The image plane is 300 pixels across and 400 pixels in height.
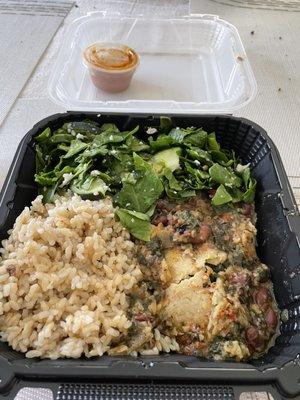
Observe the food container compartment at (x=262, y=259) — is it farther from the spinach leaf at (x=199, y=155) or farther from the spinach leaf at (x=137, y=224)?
the spinach leaf at (x=137, y=224)

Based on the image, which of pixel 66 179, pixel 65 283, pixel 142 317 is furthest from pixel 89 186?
pixel 142 317

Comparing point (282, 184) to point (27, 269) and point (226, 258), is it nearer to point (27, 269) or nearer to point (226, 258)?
point (226, 258)

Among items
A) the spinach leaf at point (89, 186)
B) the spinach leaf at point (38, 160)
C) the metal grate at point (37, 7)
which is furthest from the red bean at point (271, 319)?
the metal grate at point (37, 7)

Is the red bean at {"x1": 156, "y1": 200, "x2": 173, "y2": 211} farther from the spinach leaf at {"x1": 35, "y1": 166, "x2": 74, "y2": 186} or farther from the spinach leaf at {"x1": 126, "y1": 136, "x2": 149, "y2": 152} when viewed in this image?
the spinach leaf at {"x1": 35, "y1": 166, "x2": 74, "y2": 186}

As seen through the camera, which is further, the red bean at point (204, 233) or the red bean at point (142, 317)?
the red bean at point (204, 233)

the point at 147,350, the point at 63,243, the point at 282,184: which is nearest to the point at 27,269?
the point at 63,243
